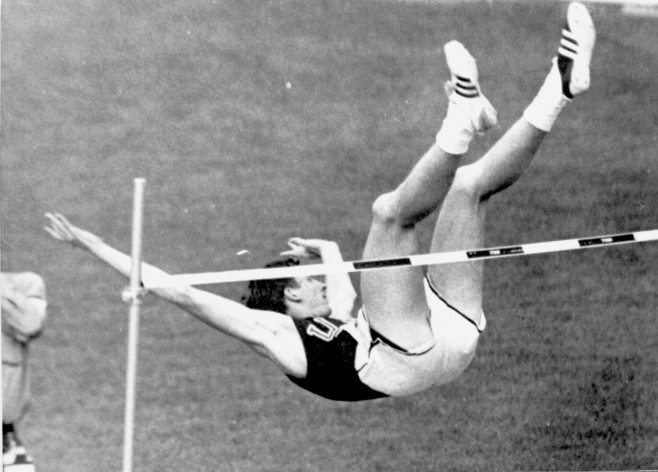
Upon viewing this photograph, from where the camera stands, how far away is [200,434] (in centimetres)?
352

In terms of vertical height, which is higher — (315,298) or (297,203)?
(297,203)

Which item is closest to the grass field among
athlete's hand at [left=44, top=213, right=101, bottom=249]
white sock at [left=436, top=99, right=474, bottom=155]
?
athlete's hand at [left=44, top=213, right=101, bottom=249]

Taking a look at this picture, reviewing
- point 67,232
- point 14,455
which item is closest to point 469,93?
point 67,232

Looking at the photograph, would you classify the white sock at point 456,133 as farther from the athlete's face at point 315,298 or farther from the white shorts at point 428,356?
the athlete's face at point 315,298

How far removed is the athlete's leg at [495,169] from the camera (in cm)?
347

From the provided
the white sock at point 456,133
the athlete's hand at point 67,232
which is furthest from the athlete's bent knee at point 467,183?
the athlete's hand at point 67,232

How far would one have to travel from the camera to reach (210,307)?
3422 mm

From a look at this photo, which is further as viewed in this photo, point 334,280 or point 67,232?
point 334,280

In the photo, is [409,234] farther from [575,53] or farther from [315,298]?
[575,53]

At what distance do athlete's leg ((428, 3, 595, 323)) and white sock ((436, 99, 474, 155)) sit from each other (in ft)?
0.39

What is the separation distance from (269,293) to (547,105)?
109 cm

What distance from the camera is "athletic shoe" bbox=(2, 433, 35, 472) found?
3387mm

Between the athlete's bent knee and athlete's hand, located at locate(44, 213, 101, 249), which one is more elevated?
the athlete's bent knee

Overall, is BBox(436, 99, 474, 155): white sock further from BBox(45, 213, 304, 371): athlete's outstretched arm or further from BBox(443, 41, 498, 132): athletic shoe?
BBox(45, 213, 304, 371): athlete's outstretched arm
